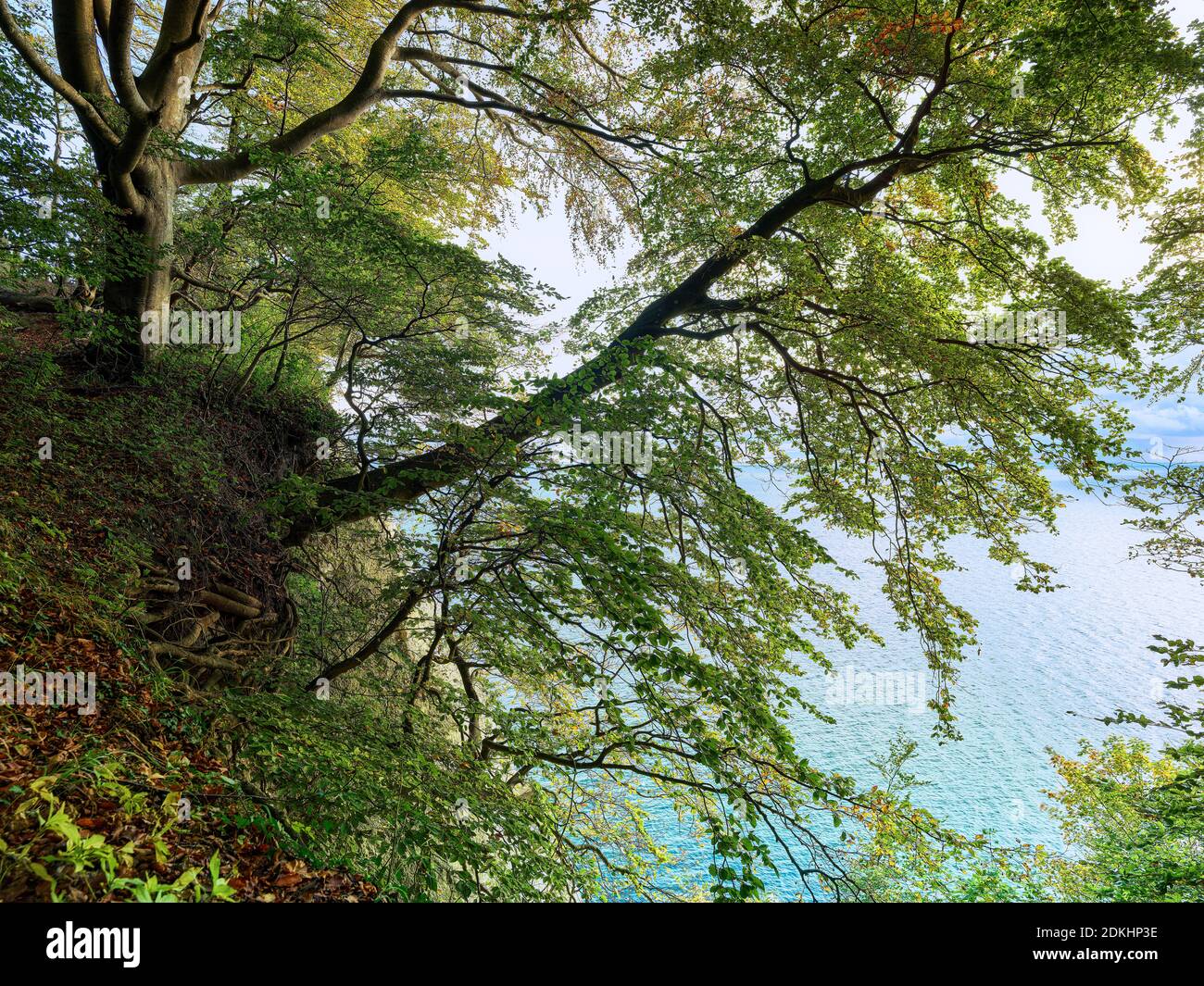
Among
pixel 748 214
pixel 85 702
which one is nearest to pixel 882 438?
pixel 748 214

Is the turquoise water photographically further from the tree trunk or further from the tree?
the tree trunk

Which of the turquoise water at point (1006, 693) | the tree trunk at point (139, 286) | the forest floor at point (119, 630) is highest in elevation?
the tree trunk at point (139, 286)

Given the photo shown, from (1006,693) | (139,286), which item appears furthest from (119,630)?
(1006,693)

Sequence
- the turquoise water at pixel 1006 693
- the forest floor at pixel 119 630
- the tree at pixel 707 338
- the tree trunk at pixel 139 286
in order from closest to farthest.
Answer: the forest floor at pixel 119 630 < the tree at pixel 707 338 < the tree trunk at pixel 139 286 < the turquoise water at pixel 1006 693

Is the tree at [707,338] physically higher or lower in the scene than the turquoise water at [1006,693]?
higher

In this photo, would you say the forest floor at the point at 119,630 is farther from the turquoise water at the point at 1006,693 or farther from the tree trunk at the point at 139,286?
the turquoise water at the point at 1006,693

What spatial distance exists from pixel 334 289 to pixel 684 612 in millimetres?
5017

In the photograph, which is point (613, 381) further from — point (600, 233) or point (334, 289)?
point (600, 233)

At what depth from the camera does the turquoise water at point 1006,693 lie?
15242mm

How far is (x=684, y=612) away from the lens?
3.71 meters

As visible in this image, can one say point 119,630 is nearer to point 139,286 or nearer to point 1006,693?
point 139,286

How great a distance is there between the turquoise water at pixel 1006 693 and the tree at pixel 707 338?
4.51m

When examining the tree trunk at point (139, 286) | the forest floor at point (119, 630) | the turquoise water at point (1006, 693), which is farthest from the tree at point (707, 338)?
the turquoise water at point (1006, 693)
